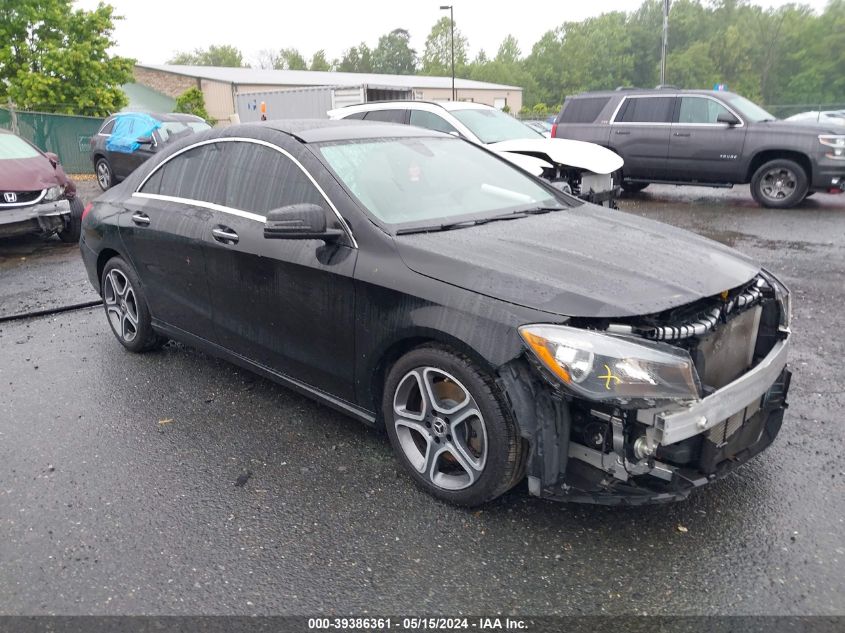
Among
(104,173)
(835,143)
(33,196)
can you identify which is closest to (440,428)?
(33,196)

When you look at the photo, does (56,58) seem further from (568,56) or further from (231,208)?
(568,56)

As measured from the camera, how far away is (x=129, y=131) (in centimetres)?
1548

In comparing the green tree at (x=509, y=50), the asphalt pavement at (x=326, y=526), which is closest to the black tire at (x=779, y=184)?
the asphalt pavement at (x=326, y=526)

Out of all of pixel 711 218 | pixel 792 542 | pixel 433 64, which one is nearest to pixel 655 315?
pixel 792 542

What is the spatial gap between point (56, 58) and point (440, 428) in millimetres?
24741

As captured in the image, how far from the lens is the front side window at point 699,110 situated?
11164 mm

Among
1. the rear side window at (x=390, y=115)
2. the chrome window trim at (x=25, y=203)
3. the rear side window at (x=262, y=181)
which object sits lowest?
the chrome window trim at (x=25, y=203)

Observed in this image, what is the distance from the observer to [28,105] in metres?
22.4

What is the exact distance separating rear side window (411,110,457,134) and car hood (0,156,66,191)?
194 inches

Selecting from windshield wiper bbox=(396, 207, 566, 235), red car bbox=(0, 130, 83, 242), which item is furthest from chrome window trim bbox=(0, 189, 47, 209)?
windshield wiper bbox=(396, 207, 566, 235)

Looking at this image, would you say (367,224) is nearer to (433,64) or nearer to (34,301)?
(34,301)

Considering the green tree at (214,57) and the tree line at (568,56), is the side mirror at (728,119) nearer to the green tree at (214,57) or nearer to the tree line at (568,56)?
the tree line at (568,56)

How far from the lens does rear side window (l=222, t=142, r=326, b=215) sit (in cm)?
357

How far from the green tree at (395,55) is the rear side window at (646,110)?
101 meters
